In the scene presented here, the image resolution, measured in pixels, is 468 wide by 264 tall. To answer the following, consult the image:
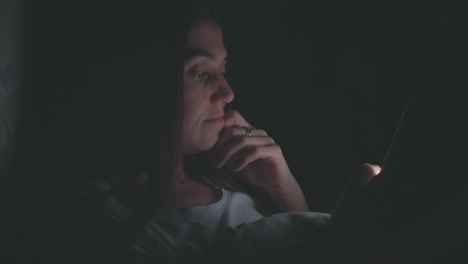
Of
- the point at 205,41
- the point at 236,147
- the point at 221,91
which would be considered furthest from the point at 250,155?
the point at 205,41

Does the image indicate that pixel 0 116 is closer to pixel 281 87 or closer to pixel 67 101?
pixel 67 101

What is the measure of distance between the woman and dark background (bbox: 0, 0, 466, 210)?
0.42 ft

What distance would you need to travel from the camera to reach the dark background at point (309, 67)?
0.80 metres

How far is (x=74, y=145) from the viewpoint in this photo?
2.84 ft

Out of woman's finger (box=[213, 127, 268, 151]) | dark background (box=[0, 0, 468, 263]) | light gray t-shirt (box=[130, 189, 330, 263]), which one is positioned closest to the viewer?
dark background (box=[0, 0, 468, 263])

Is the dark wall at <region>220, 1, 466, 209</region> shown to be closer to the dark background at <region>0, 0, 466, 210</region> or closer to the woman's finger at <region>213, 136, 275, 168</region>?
the dark background at <region>0, 0, 466, 210</region>

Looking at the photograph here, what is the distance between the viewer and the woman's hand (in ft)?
3.01

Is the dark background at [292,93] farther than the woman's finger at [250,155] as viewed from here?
No

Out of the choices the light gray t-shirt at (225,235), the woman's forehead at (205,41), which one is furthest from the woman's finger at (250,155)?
the woman's forehead at (205,41)

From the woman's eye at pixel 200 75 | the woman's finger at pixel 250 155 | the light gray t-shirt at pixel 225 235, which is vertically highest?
the woman's eye at pixel 200 75

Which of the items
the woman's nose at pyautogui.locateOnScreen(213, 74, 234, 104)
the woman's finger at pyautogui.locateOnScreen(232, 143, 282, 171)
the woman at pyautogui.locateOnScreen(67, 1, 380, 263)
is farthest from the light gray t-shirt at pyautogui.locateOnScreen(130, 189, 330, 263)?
the woman's nose at pyautogui.locateOnScreen(213, 74, 234, 104)

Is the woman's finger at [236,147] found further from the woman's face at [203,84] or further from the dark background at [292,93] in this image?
the dark background at [292,93]

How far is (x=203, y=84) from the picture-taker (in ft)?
2.85

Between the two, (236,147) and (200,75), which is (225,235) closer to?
(236,147)
